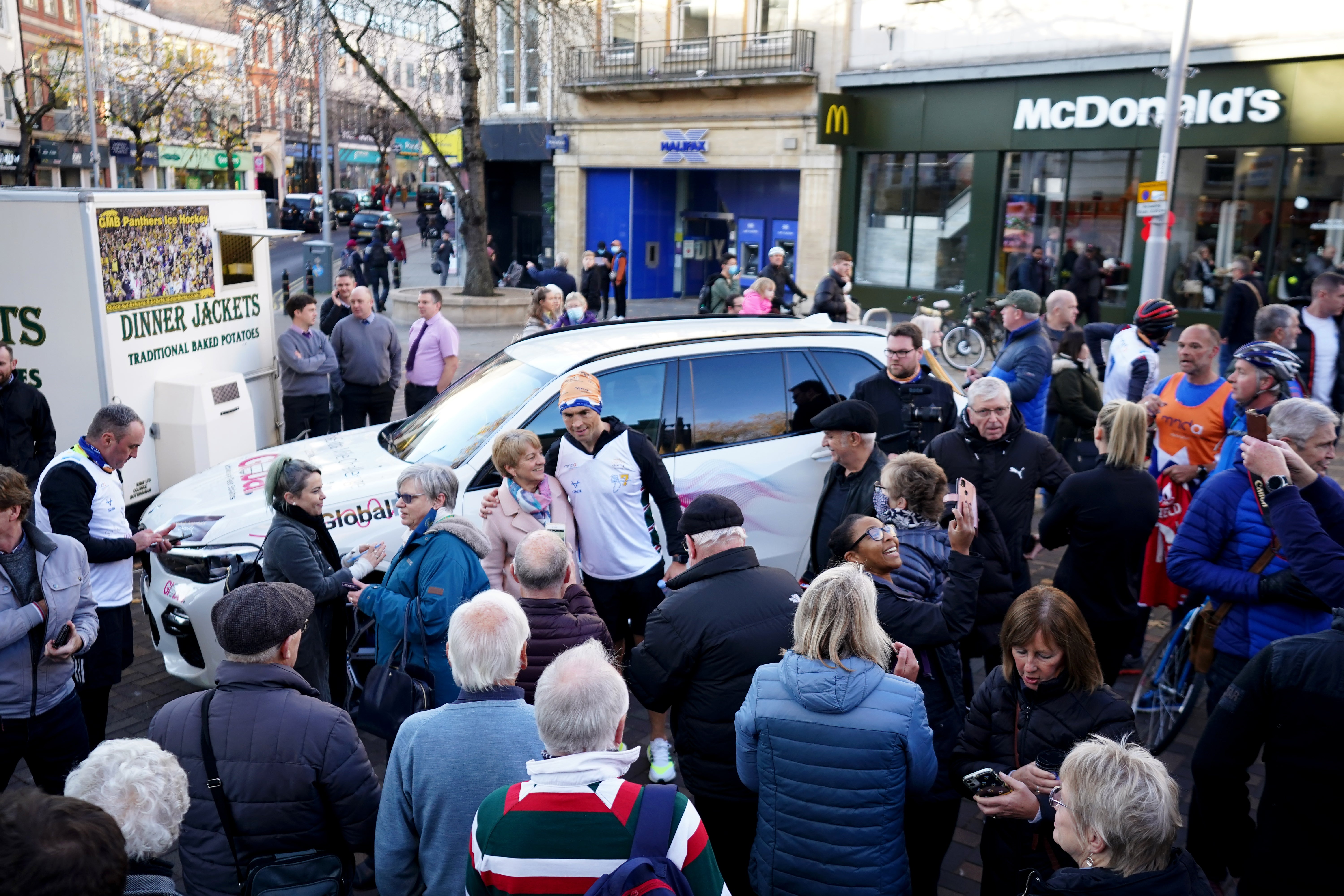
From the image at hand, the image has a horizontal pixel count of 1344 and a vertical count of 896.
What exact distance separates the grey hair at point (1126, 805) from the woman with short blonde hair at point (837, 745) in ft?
2.10

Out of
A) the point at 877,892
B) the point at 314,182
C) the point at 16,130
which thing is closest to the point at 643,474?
the point at 877,892

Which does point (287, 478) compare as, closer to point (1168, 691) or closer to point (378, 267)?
point (1168, 691)

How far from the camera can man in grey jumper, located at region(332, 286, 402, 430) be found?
9.66 m

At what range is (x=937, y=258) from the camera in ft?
76.6

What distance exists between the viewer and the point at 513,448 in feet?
17.4

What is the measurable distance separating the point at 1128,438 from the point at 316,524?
385 cm

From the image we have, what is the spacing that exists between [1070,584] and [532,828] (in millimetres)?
3636

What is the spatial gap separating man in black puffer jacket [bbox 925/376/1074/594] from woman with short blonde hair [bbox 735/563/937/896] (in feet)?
7.81

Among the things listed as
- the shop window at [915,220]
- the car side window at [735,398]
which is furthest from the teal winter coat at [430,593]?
the shop window at [915,220]

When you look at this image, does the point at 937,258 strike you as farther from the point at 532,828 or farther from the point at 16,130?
the point at 16,130

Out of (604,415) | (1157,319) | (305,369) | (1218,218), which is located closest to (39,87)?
(305,369)

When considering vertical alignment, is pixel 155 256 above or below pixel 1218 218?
below

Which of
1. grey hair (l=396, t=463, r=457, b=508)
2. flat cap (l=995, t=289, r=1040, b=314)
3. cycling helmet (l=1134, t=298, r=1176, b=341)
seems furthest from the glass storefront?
grey hair (l=396, t=463, r=457, b=508)

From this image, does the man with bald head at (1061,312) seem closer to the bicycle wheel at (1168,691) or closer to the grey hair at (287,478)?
the bicycle wheel at (1168,691)
